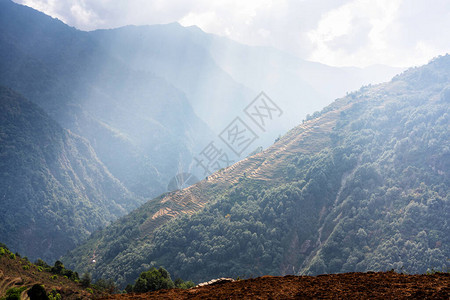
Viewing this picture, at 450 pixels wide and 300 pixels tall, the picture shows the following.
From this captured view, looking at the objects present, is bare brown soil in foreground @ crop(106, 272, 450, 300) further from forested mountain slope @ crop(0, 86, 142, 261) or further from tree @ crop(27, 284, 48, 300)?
forested mountain slope @ crop(0, 86, 142, 261)

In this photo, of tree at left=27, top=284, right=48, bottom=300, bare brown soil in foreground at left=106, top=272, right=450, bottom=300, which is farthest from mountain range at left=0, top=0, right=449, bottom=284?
tree at left=27, top=284, right=48, bottom=300

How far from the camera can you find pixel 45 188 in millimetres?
129375

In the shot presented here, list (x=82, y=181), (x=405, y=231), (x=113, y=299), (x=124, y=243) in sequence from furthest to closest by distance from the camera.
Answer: (x=82, y=181) → (x=124, y=243) → (x=405, y=231) → (x=113, y=299)

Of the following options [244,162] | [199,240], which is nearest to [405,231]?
[199,240]

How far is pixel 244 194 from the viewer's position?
82.2m

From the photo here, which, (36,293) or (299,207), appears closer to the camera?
(36,293)

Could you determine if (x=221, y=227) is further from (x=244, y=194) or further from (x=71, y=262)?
(x=71, y=262)

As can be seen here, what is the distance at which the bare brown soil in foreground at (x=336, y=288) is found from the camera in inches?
358

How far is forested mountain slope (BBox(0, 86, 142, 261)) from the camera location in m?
112

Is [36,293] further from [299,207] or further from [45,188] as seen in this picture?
[45,188]

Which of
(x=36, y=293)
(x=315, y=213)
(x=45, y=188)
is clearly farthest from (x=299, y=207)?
(x=45, y=188)

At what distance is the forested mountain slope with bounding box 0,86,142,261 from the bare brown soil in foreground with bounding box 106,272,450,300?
12614cm

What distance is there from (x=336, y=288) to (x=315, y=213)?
6913 centimetres

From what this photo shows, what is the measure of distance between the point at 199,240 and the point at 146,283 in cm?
4297
